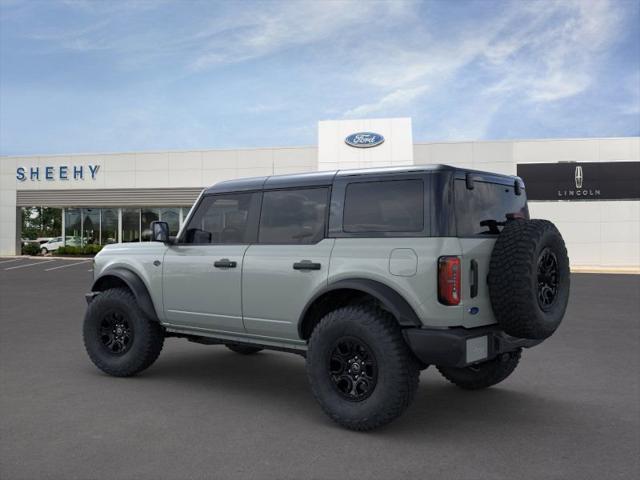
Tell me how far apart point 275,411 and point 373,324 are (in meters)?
1.32

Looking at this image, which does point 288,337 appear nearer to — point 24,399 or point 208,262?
point 208,262

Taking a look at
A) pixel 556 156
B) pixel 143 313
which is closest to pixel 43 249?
pixel 556 156

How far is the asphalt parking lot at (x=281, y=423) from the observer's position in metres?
3.83

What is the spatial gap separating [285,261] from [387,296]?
107 cm

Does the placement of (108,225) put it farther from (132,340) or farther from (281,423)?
(281,423)

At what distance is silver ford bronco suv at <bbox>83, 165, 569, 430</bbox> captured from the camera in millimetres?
4352

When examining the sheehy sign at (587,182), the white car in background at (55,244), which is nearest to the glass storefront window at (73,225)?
the white car in background at (55,244)

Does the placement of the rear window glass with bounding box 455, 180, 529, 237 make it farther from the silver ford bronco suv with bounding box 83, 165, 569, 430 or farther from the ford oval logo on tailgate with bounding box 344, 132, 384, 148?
the ford oval logo on tailgate with bounding box 344, 132, 384, 148

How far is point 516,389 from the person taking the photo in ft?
19.3

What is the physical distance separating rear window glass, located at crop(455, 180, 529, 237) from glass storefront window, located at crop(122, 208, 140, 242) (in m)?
32.9

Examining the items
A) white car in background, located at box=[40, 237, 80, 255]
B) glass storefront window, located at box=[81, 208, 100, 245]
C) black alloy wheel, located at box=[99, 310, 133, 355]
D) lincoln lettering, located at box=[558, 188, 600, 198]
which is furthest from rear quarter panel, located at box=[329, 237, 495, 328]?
white car in background, located at box=[40, 237, 80, 255]

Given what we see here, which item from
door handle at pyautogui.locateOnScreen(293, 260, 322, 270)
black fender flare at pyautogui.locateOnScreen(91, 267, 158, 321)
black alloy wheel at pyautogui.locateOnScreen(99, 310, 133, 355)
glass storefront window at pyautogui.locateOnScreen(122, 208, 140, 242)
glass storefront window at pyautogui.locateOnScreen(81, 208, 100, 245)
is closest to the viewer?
door handle at pyautogui.locateOnScreen(293, 260, 322, 270)

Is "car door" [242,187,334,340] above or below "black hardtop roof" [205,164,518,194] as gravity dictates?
below

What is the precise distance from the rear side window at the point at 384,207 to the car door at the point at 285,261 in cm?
25
